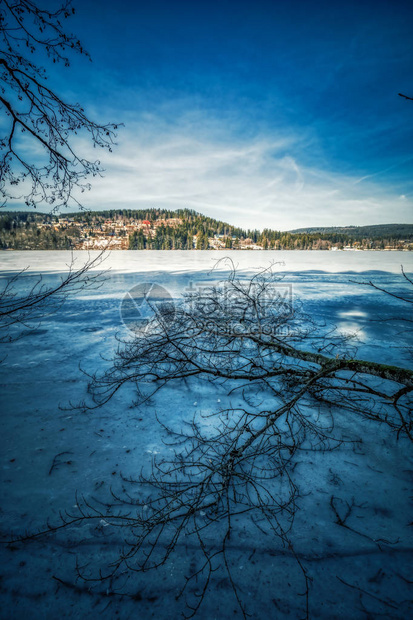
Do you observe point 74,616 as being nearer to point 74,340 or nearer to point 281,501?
point 281,501

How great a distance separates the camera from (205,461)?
10.4 ft

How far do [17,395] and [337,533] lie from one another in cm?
494

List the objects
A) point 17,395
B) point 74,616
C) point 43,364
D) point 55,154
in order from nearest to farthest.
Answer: point 74,616 < point 55,154 < point 17,395 < point 43,364

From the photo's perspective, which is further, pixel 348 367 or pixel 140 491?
pixel 348 367

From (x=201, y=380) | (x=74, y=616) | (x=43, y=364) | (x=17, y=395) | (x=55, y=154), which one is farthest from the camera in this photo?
(x=43, y=364)

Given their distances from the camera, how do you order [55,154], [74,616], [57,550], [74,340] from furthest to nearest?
1. [74,340]
2. [55,154]
3. [57,550]
4. [74,616]

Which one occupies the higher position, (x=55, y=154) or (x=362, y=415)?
(x=55, y=154)

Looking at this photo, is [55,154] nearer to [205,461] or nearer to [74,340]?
[205,461]

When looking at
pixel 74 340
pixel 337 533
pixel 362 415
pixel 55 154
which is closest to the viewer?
pixel 337 533

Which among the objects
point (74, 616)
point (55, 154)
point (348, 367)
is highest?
point (55, 154)

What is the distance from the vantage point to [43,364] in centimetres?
576

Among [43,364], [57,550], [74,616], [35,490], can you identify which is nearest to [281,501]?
[74,616]

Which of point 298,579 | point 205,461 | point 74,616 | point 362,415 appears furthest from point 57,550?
point 362,415

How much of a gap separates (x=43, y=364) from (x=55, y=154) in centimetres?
426
